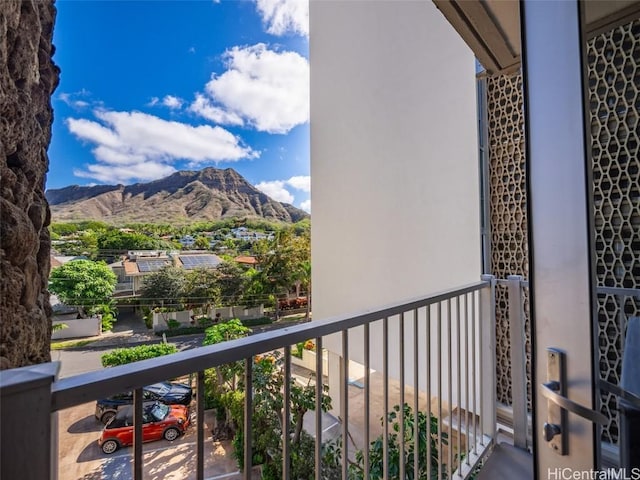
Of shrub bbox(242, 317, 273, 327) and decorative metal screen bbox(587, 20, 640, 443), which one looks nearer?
decorative metal screen bbox(587, 20, 640, 443)

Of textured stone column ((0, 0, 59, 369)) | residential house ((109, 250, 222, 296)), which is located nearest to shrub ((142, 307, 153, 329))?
residential house ((109, 250, 222, 296))

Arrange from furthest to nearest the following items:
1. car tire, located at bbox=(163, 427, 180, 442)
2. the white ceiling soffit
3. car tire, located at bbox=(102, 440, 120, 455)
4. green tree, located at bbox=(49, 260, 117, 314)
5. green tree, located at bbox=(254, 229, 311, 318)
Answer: green tree, located at bbox=(254, 229, 311, 318) → green tree, located at bbox=(49, 260, 117, 314) → car tire, located at bbox=(163, 427, 180, 442) → car tire, located at bbox=(102, 440, 120, 455) → the white ceiling soffit

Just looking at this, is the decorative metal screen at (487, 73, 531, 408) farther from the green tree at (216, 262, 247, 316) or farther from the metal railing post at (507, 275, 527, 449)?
the green tree at (216, 262, 247, 316)

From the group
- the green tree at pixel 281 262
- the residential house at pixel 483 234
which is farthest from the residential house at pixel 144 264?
the residential house at pixel 483 234

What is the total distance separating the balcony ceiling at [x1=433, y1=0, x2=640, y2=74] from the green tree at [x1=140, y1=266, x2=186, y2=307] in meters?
11.3

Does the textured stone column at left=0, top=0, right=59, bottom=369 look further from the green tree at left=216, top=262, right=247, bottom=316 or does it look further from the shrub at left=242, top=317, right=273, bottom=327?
the green tree at left=216, top=262, right=247, bottom=316

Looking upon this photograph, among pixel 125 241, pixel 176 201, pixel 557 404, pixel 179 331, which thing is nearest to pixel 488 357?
pixel 557 404

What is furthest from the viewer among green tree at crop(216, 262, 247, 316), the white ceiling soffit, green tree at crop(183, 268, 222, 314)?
green tree at crop(216, 262, 247, 316)

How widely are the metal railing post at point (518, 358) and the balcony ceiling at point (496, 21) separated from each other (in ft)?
4.19

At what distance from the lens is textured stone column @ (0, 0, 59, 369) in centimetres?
226

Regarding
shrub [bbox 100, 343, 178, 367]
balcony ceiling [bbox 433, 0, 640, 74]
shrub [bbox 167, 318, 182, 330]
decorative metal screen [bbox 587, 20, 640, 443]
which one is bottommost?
shrub [bbox 100, 343, 178, 367]

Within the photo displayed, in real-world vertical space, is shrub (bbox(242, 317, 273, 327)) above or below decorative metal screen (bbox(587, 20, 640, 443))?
below

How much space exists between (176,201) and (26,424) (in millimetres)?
14592

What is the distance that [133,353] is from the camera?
8.33 metres
